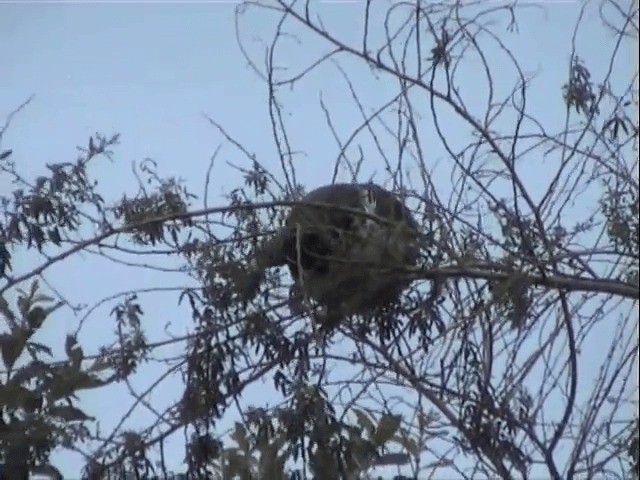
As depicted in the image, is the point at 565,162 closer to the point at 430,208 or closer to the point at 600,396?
the point at 430,208

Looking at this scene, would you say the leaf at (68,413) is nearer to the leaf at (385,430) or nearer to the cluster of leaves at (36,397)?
the cluster of leaves at (36,397)

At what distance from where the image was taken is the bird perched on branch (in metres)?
3.26

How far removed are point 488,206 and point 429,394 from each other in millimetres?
486

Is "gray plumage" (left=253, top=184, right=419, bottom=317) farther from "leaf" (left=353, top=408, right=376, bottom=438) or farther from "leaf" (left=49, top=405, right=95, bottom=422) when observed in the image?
"leaf" (left=49, top=405, right=95, bottom=422)

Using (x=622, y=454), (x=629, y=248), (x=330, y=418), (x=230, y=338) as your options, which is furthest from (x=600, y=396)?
(x=230, y=338)

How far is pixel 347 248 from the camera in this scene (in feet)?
10.9

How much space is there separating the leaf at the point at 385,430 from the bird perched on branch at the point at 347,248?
0.27m

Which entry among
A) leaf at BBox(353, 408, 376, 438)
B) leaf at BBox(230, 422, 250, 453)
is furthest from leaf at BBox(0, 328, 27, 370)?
leaf at BBox(353, 408, 376, 438)

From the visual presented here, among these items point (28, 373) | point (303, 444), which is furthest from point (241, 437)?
point (28, 373)

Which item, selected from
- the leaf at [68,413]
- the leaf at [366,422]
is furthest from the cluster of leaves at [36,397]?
the leaf at [366,422]

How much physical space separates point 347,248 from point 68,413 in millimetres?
857

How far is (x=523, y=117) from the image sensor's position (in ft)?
11.9

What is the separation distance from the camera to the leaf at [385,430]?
3.41m

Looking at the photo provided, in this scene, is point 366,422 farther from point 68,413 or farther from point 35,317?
point 35,317
